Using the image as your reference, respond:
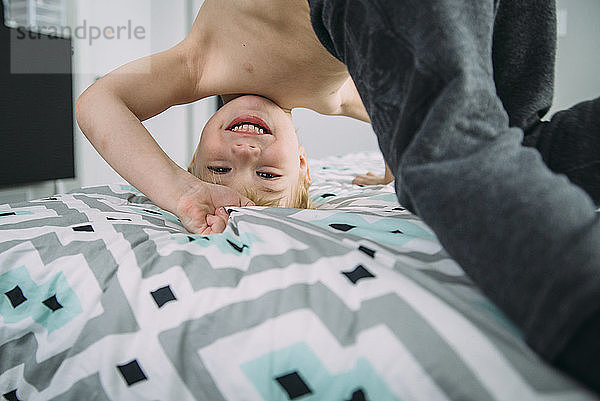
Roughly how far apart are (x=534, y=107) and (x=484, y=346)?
368mm

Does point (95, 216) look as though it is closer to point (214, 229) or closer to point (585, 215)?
point (214, 229)

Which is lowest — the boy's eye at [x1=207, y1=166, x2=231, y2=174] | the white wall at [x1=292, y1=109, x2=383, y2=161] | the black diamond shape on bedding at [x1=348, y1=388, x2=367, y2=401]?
the white wall at [x1=292, y1=109, x2=383, y2=161]

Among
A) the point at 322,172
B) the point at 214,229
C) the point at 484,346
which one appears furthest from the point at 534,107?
the point at 322,172

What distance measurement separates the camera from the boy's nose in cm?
94

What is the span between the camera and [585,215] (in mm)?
333

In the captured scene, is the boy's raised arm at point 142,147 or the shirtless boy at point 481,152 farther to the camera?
the boy's raised arm at point 142,147

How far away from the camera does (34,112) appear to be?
223 cm

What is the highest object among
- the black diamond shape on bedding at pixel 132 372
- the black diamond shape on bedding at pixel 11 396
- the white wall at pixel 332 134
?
the black diamond shape on bedding at pixel 132 372

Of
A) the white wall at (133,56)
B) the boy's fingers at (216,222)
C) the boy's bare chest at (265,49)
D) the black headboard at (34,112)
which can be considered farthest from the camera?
the white wall at (133,56)

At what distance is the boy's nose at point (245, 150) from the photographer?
941mm

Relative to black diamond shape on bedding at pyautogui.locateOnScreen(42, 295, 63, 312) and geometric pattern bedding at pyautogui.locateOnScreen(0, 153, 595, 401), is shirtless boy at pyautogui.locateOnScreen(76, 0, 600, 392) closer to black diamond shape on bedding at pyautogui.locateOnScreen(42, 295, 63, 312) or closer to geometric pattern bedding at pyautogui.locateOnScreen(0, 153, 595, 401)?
geometric pattern bedding at pyautogui.locateOnScreen(0, 153, 595, 401)

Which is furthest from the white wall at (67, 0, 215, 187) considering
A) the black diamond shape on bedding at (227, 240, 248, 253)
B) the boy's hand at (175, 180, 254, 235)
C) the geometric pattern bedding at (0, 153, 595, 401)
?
the black diamond shape on bedding at (227, 240, 248, 253)

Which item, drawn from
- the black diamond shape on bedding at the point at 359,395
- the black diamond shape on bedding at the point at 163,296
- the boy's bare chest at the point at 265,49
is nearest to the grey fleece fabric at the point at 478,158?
the black diamond shape on bedding at the point at 359,395

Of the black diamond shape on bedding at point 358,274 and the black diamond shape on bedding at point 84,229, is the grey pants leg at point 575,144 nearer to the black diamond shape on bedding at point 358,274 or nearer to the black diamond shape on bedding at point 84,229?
the black diamond shape on bedding at point 358,274
